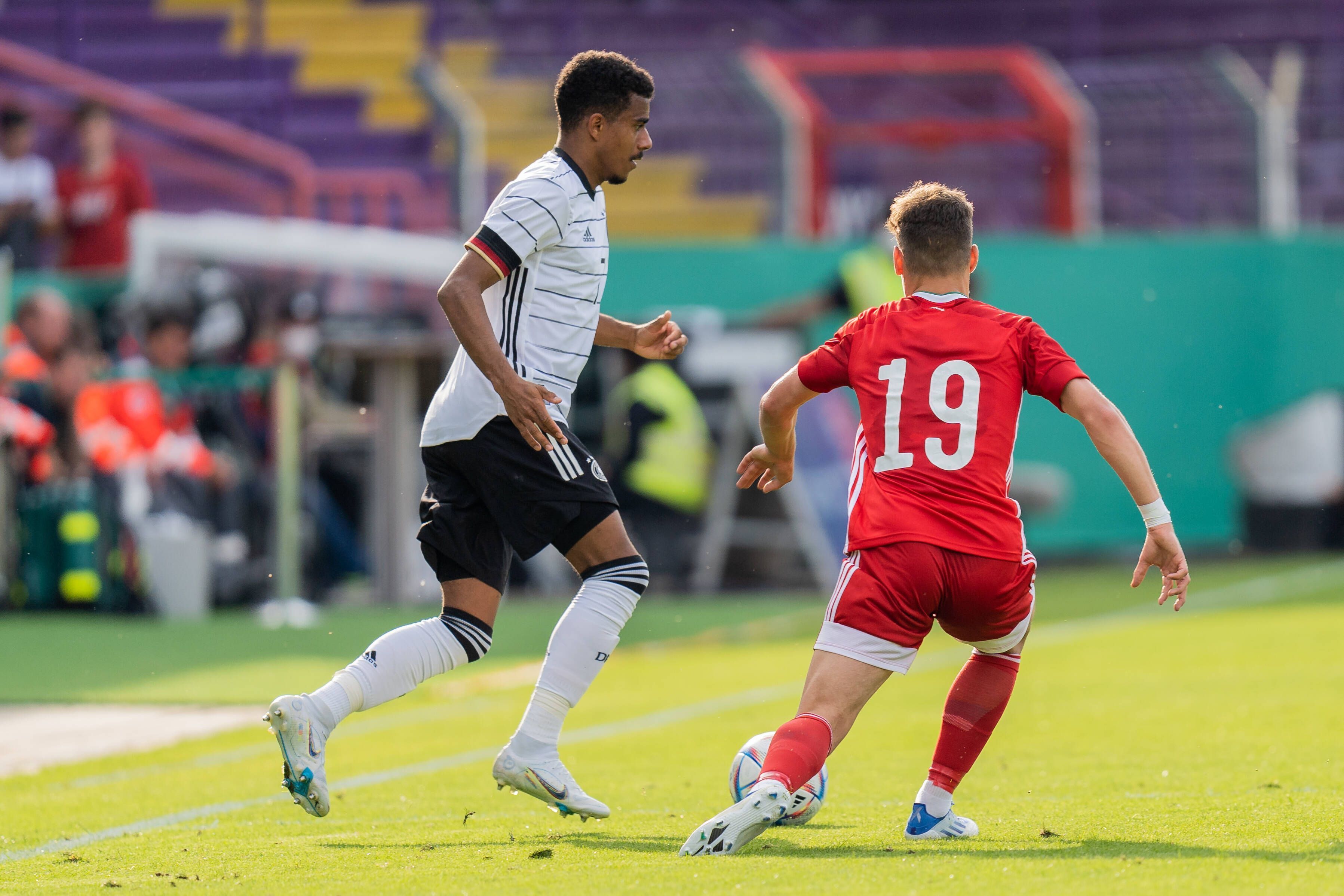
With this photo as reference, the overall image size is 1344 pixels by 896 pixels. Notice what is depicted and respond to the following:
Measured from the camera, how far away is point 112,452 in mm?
11836

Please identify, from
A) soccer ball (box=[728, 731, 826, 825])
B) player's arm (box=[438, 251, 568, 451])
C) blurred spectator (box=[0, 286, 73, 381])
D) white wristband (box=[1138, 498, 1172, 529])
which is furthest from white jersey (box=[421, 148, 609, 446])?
blurred spectator (box=[0, 286, 73, 381])

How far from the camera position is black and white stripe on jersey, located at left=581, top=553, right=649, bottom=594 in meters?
4.33

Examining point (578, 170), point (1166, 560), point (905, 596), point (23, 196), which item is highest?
point (578, 170)

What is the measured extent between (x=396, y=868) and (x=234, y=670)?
222 inches

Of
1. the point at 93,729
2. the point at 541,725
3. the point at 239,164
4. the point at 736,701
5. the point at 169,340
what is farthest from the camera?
the point at 239,164

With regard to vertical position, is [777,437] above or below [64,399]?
above

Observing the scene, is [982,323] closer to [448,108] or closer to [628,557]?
[628,557]

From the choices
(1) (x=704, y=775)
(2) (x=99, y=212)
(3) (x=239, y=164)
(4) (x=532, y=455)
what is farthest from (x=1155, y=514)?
(3) (x=239, y=164)

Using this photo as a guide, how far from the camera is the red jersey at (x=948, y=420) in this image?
3648 millimetres

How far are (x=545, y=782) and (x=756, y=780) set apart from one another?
51 centimetres

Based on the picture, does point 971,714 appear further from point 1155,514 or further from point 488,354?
point 488,354

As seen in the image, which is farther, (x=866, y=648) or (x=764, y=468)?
(x=764, y=468)

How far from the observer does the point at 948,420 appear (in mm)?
3684

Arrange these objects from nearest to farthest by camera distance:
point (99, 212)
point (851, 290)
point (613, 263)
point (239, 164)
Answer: point (613, 263)
point (851, 290)
point (99, 212)
point (239, 164)
